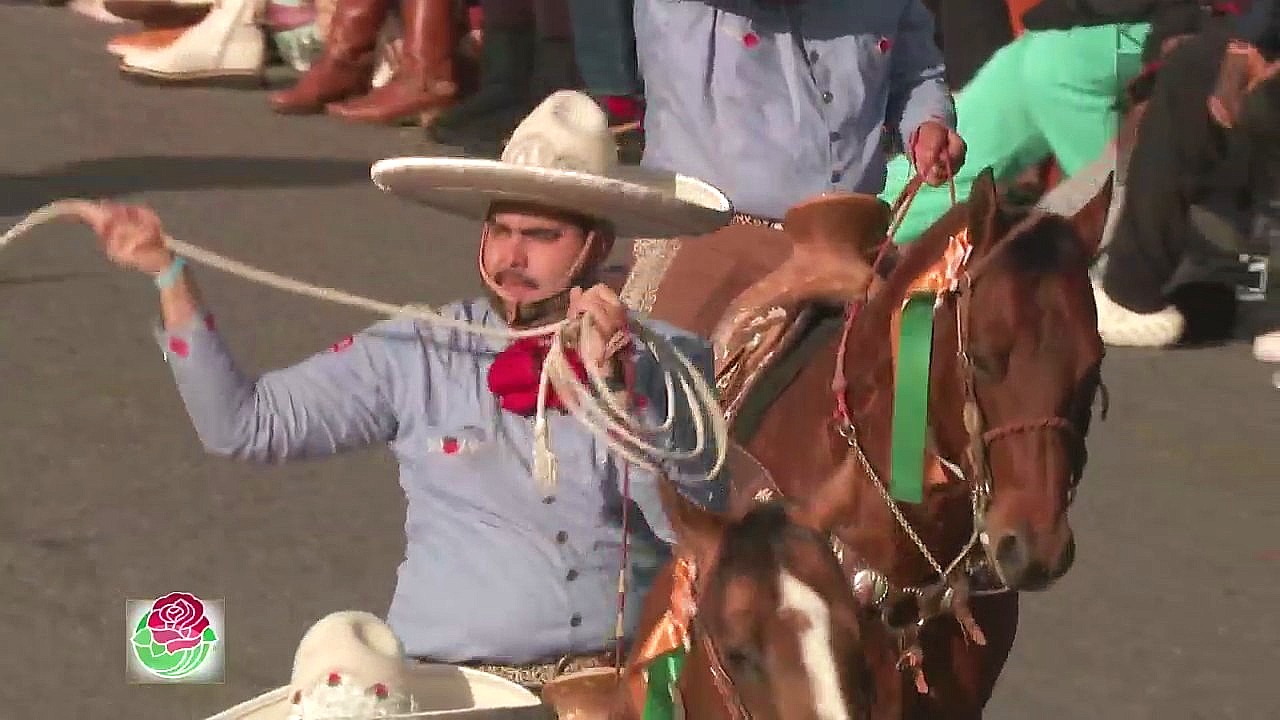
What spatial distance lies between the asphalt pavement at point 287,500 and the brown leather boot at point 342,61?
1990mm

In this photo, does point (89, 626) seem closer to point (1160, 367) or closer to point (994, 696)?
point (994, 696)

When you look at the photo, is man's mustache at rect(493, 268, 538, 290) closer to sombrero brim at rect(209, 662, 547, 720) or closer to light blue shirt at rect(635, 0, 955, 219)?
sombrero brim at rect(209, 662, 547, 720)

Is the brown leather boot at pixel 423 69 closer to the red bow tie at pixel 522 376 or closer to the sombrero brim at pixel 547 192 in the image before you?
the sombrero brim at pixel 547 192

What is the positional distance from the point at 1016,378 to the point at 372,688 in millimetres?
1450

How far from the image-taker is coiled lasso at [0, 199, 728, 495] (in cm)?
373

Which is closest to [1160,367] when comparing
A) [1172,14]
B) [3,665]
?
[1172,14]

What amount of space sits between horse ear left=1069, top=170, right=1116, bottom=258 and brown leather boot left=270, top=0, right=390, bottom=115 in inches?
374

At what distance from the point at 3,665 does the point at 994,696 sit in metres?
2.64

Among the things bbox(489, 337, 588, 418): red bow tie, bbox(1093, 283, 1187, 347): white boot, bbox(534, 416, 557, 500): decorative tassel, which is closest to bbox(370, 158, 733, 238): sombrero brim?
bbox(489, 337, 588, 418): red bow tie

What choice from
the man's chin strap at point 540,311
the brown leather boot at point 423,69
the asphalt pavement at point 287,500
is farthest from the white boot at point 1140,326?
the man's chin strap at point 540,311

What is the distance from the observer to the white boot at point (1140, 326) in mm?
10172

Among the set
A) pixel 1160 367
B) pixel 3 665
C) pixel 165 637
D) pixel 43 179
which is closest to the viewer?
pixel 165 637

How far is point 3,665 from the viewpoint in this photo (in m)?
6.36

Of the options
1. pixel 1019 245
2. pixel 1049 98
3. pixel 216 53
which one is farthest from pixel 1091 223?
pixel 216 53
